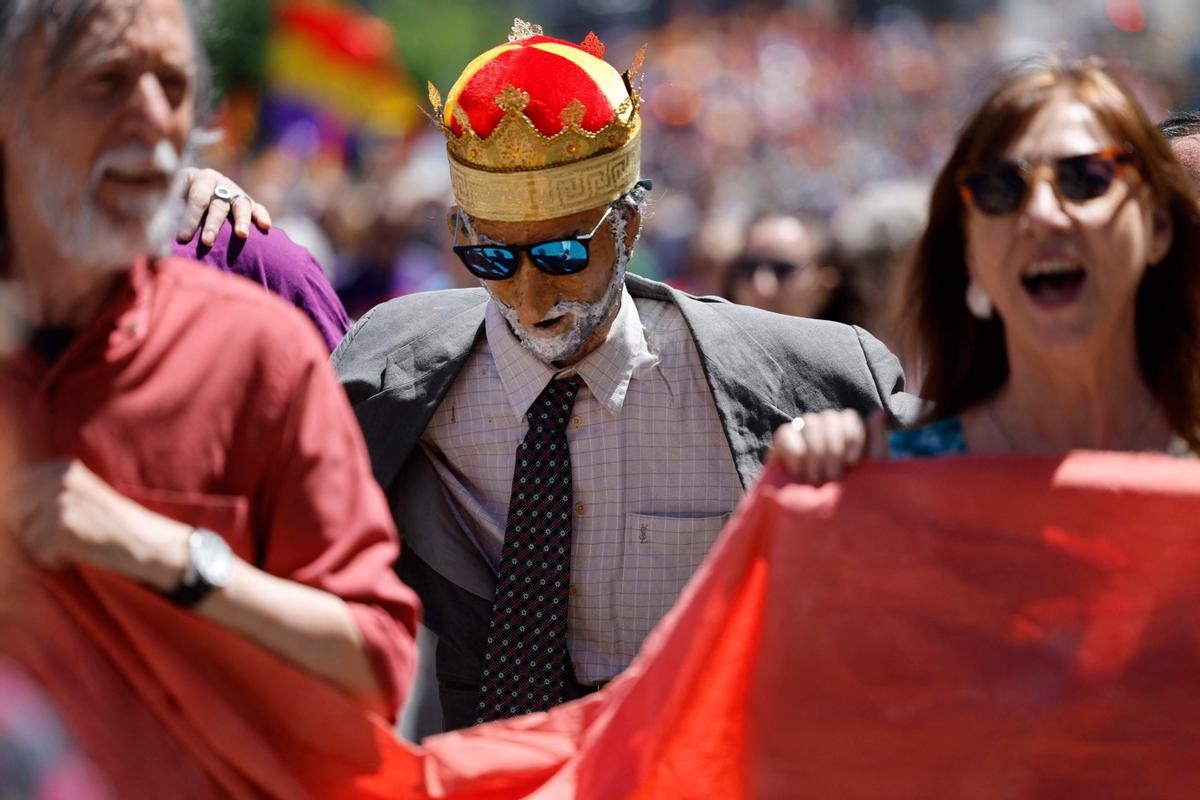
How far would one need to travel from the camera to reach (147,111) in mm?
2668

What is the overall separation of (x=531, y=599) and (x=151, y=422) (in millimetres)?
1633

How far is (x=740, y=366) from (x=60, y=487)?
6.83 feet

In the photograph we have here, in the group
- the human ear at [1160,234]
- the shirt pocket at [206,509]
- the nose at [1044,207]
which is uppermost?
the nose at [1044,207]

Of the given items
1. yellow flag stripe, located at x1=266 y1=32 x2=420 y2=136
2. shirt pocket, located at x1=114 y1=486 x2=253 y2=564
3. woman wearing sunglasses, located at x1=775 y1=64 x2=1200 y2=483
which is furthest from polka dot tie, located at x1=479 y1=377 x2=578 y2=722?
yellow flag stripe, located at x1=266 y1=32 x2=420 y2=136

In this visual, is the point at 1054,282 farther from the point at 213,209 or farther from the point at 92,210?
the point at 213,209

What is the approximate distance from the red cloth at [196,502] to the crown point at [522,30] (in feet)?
6.72

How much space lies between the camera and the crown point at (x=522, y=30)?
15.4 ft

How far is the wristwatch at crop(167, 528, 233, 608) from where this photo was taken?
2.60 meters

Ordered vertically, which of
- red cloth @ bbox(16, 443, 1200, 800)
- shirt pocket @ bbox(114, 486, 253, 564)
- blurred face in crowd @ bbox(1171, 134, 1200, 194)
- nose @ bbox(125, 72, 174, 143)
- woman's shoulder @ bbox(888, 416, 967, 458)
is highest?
nose @ bbox(125, 72, 174, 143)

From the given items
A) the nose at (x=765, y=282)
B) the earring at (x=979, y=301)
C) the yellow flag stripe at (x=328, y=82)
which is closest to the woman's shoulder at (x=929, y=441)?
the earring at (x=979, y=301)

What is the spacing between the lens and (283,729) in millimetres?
2809

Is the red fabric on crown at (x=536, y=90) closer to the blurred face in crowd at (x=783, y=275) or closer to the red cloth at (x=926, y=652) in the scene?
the red cloth at (x=926, y=652)

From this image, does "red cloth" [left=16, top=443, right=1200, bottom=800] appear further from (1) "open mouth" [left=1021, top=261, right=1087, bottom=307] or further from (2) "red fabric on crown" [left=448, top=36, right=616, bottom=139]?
(2) "red fabric on crown" [left=448, top=36, right=616, bottom=139]

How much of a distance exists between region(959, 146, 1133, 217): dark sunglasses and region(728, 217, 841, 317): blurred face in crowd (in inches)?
143
